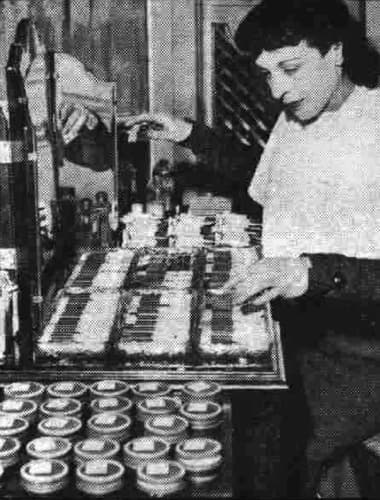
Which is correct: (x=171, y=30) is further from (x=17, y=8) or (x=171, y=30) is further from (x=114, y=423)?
(x=114, y=423)

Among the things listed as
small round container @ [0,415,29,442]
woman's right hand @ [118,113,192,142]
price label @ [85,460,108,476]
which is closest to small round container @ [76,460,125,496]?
price label @ [85,460,108,476]

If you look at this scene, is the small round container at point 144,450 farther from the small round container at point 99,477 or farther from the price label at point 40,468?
the price label at point 40,468

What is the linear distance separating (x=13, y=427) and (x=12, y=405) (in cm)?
13

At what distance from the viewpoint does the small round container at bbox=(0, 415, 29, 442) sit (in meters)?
2.01

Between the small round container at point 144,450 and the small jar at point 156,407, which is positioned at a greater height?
the small jar at point 156,407

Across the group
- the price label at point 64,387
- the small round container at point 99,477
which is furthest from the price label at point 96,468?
the price label at point 64,387

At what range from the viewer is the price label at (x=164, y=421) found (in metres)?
2.04

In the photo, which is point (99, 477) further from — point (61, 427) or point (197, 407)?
point (197, 407)

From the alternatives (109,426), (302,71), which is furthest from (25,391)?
(302,71)

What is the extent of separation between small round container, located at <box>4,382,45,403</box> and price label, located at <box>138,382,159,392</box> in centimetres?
30

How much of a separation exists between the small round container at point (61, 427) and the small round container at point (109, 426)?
0.04 meters

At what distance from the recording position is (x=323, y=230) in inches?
127

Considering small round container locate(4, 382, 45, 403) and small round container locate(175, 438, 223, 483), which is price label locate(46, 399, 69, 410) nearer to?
small round container locate(4, 382, 45, 403)

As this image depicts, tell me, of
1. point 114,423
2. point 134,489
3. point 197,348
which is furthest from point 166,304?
point 134,489
